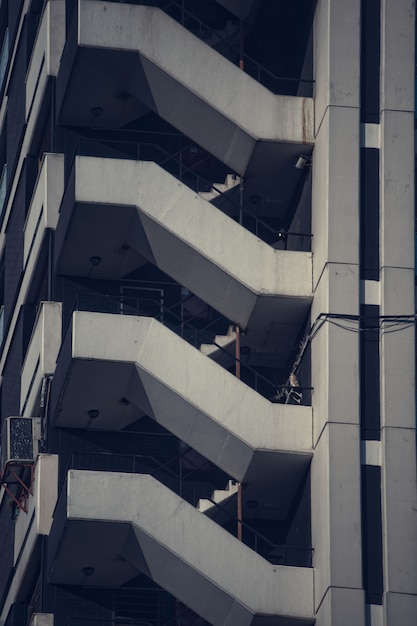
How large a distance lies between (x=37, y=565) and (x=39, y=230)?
8.84m

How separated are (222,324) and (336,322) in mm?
6794

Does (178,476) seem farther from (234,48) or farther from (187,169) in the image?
(234,48)

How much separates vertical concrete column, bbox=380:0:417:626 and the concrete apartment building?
51mm

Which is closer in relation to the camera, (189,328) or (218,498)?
(189,328)

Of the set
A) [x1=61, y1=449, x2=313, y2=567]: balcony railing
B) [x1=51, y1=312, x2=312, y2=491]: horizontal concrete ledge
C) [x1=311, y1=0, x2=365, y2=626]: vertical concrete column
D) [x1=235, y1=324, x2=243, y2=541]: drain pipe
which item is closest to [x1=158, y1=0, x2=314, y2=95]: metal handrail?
[x1=311, y1=0, x2=365, y2=626]: vertical concrete column

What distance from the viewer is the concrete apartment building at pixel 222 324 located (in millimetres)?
59531

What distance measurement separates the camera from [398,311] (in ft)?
199

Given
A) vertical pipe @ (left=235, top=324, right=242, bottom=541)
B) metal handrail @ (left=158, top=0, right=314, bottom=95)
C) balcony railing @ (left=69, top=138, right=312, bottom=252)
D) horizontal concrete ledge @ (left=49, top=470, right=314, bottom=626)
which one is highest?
metal handrail @ (left=158, top=0, right=314, bottom=95)

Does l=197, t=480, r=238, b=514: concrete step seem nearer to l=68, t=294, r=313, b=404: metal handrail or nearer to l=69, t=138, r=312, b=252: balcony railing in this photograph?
l=68, t=294, r=313, b=404: metal handrail

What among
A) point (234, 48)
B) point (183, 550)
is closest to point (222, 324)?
point (234, 48)

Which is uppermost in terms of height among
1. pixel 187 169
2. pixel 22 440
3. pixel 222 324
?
pixel 187 169

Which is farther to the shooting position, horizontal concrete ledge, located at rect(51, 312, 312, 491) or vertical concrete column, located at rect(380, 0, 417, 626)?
horizontal concrete ledge, located at rect(51, 312, 312, 491)

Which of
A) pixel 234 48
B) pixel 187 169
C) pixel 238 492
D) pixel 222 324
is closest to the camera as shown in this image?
pixel 238 492

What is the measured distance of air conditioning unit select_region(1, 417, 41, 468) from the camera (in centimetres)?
6650
